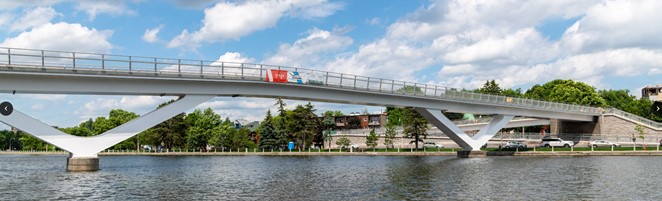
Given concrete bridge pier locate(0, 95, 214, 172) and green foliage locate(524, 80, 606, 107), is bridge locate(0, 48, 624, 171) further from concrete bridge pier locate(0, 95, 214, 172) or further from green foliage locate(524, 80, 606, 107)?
green foliage locate(524, 80, 606, 107)

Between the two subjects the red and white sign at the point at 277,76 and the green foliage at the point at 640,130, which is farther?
the green foliage at the point at 640,130

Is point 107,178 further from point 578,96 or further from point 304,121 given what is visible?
point 578,96

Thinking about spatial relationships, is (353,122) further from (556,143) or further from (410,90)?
(410,90)

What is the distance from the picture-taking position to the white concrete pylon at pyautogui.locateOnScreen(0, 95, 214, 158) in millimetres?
40531

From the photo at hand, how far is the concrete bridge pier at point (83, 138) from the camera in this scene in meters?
40.3

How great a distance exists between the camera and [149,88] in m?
46.4

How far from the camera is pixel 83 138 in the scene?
142ft

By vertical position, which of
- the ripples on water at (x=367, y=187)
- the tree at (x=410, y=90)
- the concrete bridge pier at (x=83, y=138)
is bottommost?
the ripples on water at (x=367, y=187)

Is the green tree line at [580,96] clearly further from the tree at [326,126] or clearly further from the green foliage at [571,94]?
the tree at [326,126]

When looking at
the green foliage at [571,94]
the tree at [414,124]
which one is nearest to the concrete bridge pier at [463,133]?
the tree at [414,124]

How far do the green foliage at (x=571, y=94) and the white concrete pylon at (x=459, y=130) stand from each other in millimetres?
46813

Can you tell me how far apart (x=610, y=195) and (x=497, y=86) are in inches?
4413

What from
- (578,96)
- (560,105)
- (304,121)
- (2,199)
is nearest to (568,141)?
(560,105)

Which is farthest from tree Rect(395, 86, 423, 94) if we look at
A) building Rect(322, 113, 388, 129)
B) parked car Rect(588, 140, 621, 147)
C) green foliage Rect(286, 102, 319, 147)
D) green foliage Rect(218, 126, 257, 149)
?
building Rect(322, 113, 388, 129)
